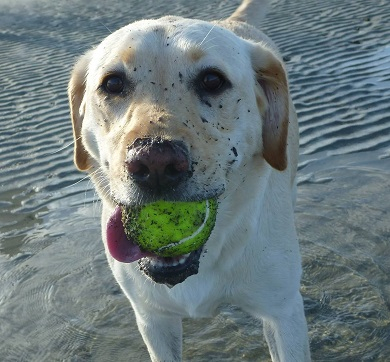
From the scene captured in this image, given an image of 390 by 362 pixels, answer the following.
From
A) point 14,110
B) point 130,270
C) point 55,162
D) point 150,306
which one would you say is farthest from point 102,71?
point 14,110

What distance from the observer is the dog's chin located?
2.73 meters

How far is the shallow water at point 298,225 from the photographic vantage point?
3998 mm

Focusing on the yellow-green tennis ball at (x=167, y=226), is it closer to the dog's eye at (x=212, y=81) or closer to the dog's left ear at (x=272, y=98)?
the dog's eye at (x=212, y=81)

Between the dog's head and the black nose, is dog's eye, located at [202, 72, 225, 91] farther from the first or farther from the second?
the black nose

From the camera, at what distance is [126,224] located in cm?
273

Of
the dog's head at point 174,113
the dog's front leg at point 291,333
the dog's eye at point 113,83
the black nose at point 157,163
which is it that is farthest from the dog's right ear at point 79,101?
the dog's front leg at point 291,333

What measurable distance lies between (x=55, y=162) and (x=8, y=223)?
3.42 feet

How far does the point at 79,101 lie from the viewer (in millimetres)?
3479

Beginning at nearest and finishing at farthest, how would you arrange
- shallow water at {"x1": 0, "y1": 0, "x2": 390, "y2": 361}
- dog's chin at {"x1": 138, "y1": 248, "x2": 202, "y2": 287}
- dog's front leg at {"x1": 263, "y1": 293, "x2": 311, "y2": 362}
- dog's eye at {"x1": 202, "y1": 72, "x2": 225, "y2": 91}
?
1. dog's chin at {"x1": 138, "y1": 248, "x2": 202, "y2": 287}
2. dog's eye at {"x1": 202, "y1": 72, "x2": 225, "y2": 91}
3. dog's front leg at {"x1": 263, "y1": 293, "x2": 311, "y2": 362}
4. shallow water at {"x1": 0, "y1": 0, "x2": 390, "y2": 361}

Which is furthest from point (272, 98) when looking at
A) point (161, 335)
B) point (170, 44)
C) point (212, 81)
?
point (161, 335)

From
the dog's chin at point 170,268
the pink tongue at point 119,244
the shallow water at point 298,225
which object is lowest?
the shallow water at point 298,225

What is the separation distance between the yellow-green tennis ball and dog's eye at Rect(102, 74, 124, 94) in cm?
59

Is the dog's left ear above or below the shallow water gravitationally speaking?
above

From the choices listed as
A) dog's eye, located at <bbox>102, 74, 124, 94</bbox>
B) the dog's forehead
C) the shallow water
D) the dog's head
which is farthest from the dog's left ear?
the shallow water
